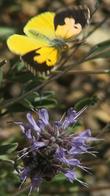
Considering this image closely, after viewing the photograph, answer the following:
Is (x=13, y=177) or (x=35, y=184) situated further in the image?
(x=13, y=177)

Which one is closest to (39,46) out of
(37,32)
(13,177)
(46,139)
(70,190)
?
(37,32)

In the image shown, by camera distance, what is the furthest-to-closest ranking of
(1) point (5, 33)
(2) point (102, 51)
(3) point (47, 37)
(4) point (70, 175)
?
(1) point (5, 33) → (2) point (102, 51) → (3) point (47, 37) → (4) point (70, 175)

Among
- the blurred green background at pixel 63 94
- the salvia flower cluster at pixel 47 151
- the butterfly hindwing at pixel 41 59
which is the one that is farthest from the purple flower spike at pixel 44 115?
the blurred green background at pixel 63 94

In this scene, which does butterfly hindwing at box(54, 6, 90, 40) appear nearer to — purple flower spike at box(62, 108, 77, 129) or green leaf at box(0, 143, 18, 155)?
purple flower spike at box(62, 108, 77, 129)

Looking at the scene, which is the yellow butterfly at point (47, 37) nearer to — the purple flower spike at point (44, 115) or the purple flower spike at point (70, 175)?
the purple flower spike at point (44, 115)

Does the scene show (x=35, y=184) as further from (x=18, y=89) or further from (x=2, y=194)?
(x=18, y=89)

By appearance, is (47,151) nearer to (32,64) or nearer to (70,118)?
(70,118)

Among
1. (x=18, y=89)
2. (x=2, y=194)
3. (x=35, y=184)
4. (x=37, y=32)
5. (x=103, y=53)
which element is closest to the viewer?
(x=35, y=184)

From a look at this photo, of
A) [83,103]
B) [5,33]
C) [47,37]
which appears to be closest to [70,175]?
[83,103]
